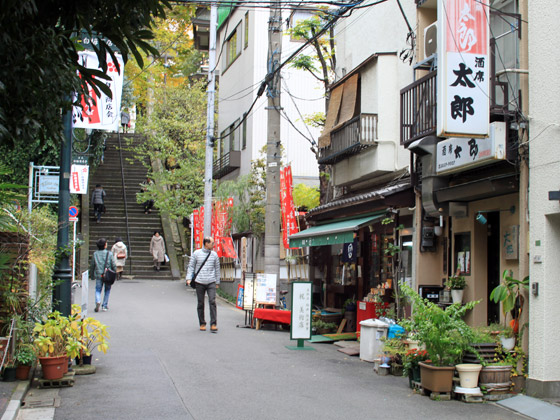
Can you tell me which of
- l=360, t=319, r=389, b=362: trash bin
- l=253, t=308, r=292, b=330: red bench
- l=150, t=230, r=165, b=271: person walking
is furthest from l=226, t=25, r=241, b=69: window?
l=360, t=319, r=389, b=362: trash bin

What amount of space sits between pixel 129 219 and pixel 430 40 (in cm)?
2311

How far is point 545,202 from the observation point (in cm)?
862

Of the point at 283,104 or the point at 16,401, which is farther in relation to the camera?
the point at 283,104

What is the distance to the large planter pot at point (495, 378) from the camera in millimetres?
8759

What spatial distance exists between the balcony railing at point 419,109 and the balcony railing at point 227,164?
14.9 metres

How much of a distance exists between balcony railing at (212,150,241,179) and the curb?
18.4 m

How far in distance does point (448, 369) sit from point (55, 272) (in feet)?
19.5

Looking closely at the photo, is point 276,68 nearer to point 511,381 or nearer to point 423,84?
point 423,84

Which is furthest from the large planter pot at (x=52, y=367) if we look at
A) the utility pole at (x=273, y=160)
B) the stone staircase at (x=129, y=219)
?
the stone staircase at (x=129, y=219)

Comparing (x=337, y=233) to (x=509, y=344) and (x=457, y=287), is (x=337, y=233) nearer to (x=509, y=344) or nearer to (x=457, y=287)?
(x=457, y=287)

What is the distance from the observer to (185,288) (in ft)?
81.0

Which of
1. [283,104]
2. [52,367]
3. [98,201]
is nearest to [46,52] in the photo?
[52,367]

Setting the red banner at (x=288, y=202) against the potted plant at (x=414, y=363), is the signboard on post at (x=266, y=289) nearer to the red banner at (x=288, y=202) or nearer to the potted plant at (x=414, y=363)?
the red banner at (x=288, y=202)

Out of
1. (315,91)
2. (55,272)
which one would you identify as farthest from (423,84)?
(315,91)
